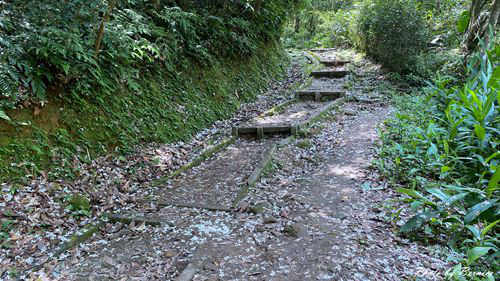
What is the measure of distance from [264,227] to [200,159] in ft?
7.68

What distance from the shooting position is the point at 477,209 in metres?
3.00

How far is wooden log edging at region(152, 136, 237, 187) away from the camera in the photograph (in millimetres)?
4953

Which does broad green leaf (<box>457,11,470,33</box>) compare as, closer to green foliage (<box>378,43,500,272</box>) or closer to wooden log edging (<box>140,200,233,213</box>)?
green foliage (<box>378,43,500,272</box>)

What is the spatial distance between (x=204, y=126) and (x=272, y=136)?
4.93ft

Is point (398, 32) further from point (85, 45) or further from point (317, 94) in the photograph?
point (85, 45)

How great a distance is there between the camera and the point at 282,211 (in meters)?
4.12

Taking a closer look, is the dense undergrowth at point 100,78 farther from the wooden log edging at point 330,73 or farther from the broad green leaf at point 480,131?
the wooden log edging at point 330,73

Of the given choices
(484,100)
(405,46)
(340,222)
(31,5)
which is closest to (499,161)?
(484,100)

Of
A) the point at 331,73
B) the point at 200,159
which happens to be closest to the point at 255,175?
the point at 200,159

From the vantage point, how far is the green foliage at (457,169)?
3039mm

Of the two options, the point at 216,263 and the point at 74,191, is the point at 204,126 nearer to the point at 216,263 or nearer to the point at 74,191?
the point at 74,191

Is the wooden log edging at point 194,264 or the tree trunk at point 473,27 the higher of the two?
the tree trunk at point 473,27

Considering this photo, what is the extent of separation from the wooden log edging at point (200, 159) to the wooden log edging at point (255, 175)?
98 centimetres

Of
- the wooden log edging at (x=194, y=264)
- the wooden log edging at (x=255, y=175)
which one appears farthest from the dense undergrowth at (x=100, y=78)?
the wooden log edging at (x=194, y=264)
